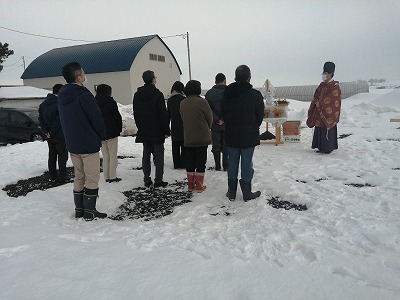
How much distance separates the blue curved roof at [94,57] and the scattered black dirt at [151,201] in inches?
986

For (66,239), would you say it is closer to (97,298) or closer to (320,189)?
(97,298)

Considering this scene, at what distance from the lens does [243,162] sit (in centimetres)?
447

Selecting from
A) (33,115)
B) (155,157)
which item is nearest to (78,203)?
(155,157)

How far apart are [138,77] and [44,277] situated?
28.4 metres

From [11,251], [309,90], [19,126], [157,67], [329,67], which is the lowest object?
[11,251]

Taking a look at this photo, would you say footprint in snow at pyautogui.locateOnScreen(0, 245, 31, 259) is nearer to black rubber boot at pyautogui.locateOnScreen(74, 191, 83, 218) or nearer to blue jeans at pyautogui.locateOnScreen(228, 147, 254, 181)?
black rubber boot at pyautogui.locateOnScreen(74, 191, 83, 218)

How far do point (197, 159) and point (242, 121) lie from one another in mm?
1037

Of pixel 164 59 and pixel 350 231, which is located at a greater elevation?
pixel 164 59

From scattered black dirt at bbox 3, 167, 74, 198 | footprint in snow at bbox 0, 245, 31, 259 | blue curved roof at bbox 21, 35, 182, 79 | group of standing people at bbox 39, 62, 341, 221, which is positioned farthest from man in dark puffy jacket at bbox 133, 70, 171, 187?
blue curved roof at bbox 21, 35, 182, 79

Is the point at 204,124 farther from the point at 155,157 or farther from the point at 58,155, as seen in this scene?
the point at 58,155

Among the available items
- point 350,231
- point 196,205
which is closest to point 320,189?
point 350,231

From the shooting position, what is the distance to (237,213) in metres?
4.02

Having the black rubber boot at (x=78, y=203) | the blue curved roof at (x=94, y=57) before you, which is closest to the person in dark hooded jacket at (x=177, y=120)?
the black rubber boot at (x=78, y=203)

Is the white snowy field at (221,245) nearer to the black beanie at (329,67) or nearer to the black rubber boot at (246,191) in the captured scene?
the black rubber boot at (246,191)
